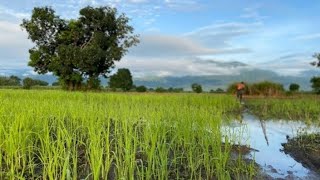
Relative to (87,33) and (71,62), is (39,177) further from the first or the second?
(87,33)

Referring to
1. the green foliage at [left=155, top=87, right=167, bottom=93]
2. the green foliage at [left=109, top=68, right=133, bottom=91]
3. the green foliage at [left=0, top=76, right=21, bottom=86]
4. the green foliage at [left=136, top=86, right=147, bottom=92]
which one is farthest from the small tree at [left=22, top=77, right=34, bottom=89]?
the green foliage at [left=155, top=87, right=167, bottom=93]

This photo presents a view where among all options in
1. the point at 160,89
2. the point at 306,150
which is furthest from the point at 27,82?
the point at 306,150

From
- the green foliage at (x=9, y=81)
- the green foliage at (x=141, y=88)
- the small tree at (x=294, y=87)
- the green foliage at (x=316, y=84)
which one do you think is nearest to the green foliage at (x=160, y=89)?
the green foliage at (x=141, y=88)

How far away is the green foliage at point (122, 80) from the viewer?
43.5 meters

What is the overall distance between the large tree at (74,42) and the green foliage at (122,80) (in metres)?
5.49

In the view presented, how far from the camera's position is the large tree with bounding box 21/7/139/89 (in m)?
35.6

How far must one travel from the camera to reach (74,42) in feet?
121

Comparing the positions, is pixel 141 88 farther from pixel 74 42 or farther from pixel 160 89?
pixel 74 42

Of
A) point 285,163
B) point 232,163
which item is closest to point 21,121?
point 232,163

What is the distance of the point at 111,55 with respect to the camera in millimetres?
36250

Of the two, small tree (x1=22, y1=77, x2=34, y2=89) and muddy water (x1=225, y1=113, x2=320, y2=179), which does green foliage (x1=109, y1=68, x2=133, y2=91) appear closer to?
small tree (x1=22, y1=77, x2=34, y2=89)

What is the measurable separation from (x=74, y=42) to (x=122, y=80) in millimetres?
8648

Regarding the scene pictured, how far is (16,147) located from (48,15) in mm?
33232

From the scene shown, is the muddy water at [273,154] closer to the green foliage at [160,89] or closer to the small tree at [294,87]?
the small tree at [294,87]
